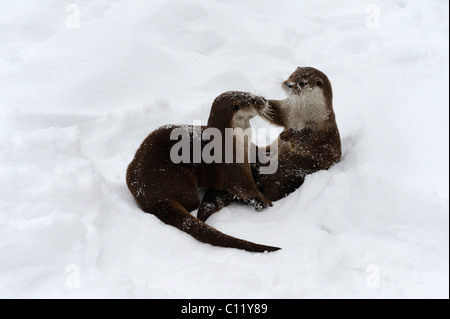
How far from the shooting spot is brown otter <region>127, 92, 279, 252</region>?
2727 mm

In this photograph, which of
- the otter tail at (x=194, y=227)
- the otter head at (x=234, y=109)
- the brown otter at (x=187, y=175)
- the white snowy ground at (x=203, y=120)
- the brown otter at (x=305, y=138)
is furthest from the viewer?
the brown otter at (x=305, y=138)

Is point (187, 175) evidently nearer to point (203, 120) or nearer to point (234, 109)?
point (234, 109)

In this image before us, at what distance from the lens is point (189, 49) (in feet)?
15.7

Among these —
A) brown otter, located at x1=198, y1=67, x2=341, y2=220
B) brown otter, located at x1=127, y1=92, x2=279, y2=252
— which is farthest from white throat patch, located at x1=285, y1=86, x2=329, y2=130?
brown otter, located at x1=127, y1=92, x2=279, y2=252

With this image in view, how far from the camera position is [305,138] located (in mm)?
3074

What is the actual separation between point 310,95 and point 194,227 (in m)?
1.17

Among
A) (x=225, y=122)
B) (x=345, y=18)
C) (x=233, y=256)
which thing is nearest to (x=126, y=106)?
(x=225, y=122)

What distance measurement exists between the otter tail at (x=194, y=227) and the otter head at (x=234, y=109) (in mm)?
559

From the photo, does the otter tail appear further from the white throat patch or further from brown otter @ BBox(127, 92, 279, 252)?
the white throat patch

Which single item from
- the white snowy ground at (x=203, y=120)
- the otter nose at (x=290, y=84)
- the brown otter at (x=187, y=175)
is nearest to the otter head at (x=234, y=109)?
the brown otter at (x=187, y=175)

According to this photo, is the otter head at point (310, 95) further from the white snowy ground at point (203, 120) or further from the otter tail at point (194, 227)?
the otter tail at point (194, 227)

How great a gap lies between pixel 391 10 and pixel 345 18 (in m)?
0.47

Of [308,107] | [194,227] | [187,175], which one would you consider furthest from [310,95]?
[194,227]

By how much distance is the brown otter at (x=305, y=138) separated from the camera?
308cm
